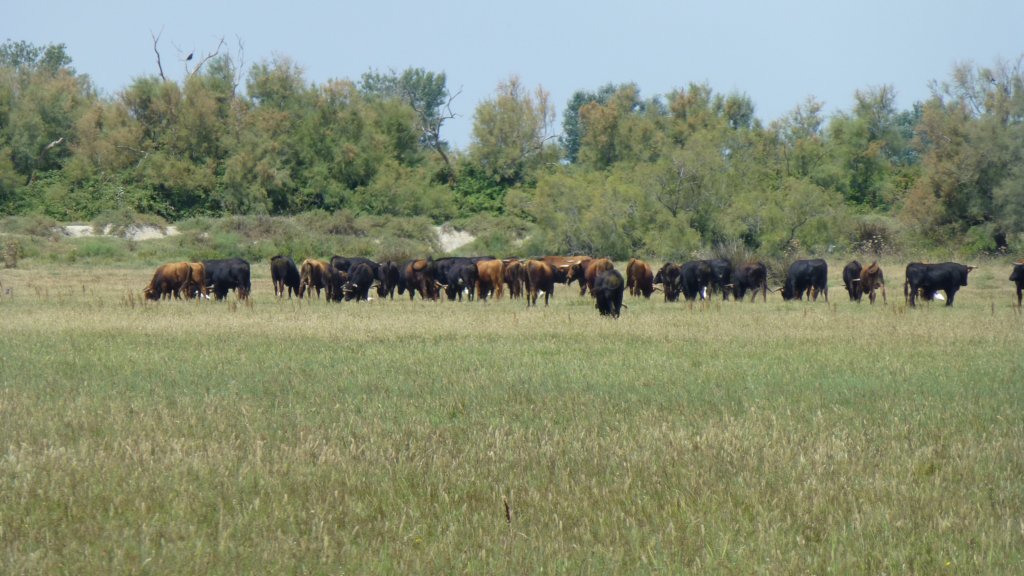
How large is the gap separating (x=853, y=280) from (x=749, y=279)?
2804mm

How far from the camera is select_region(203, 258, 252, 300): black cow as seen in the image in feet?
97.3

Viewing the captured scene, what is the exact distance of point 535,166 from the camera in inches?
2854

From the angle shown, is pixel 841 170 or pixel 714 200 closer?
pixel 714 200

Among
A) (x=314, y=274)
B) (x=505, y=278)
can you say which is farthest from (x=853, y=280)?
(x=314, y=274)

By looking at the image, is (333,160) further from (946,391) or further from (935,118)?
(946,391)

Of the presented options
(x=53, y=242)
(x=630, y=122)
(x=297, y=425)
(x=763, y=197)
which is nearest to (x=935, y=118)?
(x=763, y=197)

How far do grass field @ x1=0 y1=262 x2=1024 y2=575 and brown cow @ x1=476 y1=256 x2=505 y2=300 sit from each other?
14976 mm

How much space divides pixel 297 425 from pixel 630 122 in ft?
210

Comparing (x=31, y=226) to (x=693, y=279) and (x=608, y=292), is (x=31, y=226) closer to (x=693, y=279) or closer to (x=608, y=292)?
(x=693, y=279)

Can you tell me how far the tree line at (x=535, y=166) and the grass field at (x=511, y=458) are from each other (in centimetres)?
3423

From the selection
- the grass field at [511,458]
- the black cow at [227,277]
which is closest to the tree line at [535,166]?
the black cow at [227,277]

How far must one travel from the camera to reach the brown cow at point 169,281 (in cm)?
2858

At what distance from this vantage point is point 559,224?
180ft

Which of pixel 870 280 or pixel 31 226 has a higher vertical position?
pixel 31 226
